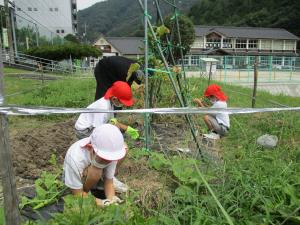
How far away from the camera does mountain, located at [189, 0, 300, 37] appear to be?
166 feet

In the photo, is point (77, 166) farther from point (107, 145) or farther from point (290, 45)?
point (290, 45)

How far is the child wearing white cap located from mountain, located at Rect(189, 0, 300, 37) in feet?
170

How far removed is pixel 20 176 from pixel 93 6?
362ft

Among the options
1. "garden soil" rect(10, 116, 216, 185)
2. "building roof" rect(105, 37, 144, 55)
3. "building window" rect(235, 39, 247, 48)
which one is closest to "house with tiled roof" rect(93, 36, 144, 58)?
"building roof" rect(105, 37, 144, 55)

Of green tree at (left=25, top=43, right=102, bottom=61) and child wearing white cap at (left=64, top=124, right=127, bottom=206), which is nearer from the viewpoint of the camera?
child wearing white cap at (left=64, top=124, right=127, bottom=206)

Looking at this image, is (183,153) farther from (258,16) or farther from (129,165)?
(258,16)

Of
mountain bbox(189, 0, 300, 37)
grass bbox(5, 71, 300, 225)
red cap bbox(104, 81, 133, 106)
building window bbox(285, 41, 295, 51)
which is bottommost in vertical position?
grass bbox(5, 71, 300, 225)

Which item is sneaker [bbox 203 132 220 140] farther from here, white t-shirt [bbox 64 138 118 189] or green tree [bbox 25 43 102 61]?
green tree [bbox 25 43 102 61]

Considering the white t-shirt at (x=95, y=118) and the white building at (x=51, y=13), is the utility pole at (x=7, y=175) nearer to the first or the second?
the white t-shirt at (x=95, y=118)

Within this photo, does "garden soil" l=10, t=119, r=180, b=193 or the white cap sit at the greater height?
the white cap

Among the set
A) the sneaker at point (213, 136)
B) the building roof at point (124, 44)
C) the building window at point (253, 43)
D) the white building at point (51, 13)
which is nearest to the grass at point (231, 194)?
the sneaker at point (213, 136)

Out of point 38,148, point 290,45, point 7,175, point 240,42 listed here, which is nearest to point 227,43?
point 240,42

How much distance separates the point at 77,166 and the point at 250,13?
60022 mm

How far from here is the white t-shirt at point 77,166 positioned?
2316 millimetres
